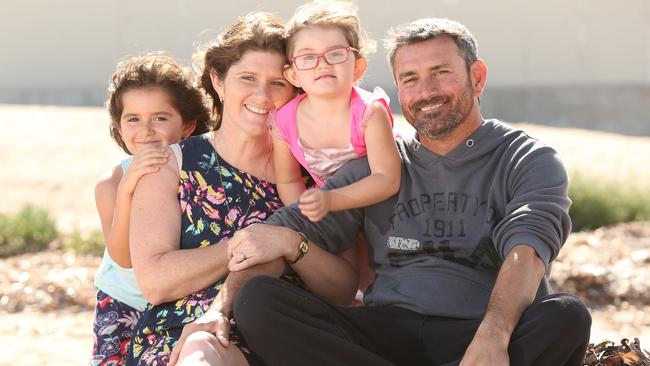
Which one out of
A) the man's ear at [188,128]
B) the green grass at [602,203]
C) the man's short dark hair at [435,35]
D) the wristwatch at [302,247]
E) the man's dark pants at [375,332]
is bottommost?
the green grass at [602,203]

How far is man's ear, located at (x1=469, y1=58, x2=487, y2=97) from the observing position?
3.78 m

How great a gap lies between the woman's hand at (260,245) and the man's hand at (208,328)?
20 cm

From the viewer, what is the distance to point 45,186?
10.6 meters

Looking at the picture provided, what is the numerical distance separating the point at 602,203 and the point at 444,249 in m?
6.23

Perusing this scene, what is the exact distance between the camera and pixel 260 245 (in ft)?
11.7

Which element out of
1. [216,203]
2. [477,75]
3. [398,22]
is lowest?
[398,22]

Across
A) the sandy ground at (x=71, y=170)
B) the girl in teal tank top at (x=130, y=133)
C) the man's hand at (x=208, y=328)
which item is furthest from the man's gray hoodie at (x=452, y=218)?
the sandy ground at (x=71, y=170)

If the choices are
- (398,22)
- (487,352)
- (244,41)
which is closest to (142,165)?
(244,41)

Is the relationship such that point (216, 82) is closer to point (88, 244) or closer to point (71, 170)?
point (88, 244)

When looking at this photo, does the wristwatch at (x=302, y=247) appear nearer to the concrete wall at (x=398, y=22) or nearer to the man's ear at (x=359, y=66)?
the man's ear at (x=359, y=66)

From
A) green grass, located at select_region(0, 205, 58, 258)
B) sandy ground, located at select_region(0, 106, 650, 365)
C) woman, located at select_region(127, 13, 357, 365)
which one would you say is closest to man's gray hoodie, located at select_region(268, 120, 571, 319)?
woman, located at select_region(127, 13, 357, 365)

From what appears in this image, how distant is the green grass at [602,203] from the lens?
30.8ft

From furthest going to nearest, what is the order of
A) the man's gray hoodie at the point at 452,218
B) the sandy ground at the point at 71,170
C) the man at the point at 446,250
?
the sandy ground at the point at 71,170 → the man's gray hoodie at the point at 452,218 → the man at the point at 446,250

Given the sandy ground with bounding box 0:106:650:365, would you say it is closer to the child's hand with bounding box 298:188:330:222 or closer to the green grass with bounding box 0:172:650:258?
the green grass with bounding box 0:172:650:258
